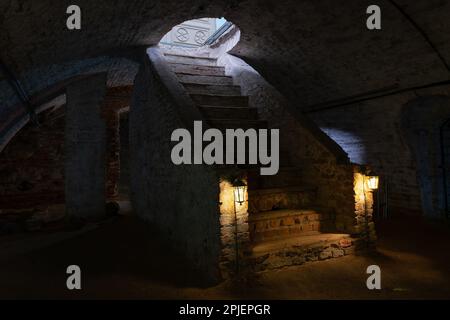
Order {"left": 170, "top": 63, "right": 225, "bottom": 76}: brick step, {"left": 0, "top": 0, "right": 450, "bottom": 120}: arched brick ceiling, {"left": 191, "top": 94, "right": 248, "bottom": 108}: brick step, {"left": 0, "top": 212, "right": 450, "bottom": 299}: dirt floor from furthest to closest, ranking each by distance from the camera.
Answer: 1. {"left": 170, "top": 63, "right": 225, "bottom": 76}: brick step
2. {"left": 191, "top": 94, "right": 248, "bottom": 108}: brick step
3. {"left": 0, "top": 0, "right": 450, "bottom": 120}: arched brick ceiling
4. {"left": 0, "top": 212, "right": 450, "bottom": 299}: dirt floor

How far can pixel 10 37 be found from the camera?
4.15m

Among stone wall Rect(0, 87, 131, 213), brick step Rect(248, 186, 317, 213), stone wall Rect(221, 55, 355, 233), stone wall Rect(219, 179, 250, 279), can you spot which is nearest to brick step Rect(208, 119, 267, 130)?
stone wall Rect(221, 55, 355, 233)

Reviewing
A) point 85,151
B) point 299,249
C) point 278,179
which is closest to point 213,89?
point 278,179

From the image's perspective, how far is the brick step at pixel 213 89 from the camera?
25.2ft

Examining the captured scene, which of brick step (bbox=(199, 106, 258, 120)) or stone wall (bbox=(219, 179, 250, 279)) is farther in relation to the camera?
brick step (bbox=(199, 106, 258, 120))

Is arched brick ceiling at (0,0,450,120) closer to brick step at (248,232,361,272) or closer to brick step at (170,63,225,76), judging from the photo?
brick step at (170,63,225,76)

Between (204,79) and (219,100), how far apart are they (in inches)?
38.1

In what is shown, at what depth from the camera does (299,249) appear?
209 inches

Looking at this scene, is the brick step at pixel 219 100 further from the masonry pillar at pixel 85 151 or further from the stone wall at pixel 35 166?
the stone wall at pixel 35 166

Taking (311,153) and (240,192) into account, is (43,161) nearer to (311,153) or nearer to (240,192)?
(240,192)

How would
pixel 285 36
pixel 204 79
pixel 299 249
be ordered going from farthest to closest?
pixel 204 79 → pixel 285 36 → pixel 299 249

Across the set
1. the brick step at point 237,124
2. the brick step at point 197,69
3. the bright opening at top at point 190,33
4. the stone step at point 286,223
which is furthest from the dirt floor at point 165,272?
the bright opening at top at point 190,33

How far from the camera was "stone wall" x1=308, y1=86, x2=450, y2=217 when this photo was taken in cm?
751
